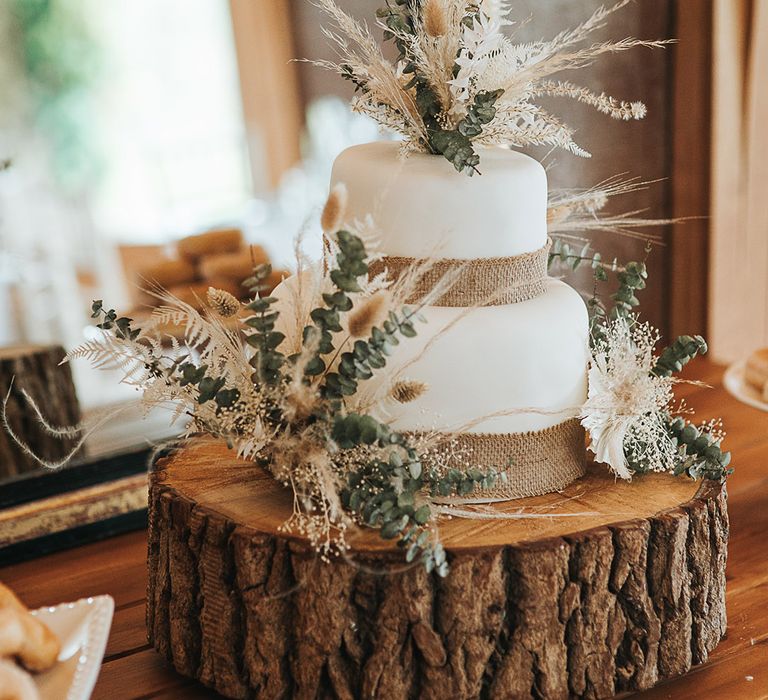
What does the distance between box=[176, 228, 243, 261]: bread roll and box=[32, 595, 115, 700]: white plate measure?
89 centimetres

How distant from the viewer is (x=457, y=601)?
2.84 ft

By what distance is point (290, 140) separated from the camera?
1712mm

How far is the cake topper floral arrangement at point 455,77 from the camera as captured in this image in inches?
35.9

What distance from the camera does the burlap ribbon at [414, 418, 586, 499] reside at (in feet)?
3.10

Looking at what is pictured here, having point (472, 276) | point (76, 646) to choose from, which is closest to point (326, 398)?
point (472, 276)

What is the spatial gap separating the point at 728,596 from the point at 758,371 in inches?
16.7

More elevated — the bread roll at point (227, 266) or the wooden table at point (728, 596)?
the bread roll at point (227, 266)

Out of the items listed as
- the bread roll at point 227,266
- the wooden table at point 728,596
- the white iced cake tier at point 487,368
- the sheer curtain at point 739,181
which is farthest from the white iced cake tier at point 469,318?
the sheer curtain at point 739,181

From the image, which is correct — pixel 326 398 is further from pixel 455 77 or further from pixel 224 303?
pixel 455 77

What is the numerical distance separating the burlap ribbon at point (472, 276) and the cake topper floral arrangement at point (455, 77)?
0.09m

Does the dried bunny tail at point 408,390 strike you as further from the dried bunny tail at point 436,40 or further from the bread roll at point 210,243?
the bread roll at point 210,243

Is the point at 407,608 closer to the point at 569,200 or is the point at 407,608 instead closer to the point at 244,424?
the point at 244,424

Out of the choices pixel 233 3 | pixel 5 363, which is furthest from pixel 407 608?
pixel 233 3

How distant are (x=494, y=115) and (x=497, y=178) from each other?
6 centimetres
